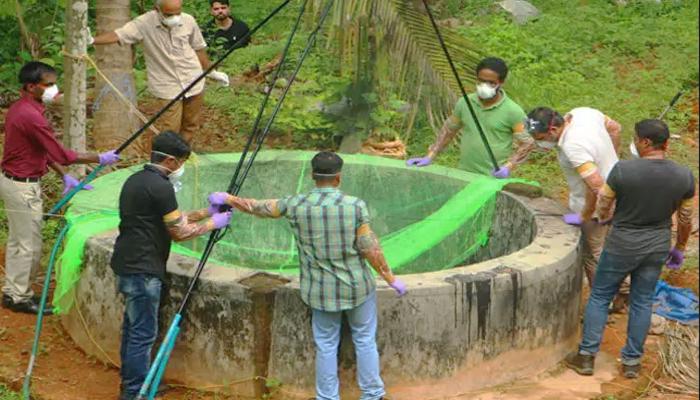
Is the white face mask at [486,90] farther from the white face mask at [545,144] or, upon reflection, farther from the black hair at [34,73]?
the black hair at [34,73]

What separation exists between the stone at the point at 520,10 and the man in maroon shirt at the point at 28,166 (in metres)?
8.96

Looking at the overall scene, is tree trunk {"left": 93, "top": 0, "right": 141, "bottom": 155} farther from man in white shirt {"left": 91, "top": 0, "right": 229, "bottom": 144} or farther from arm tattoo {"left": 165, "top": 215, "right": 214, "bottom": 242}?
arm tattoo {"left": 165, "top": 215, "right": 214, "bottom": 242}

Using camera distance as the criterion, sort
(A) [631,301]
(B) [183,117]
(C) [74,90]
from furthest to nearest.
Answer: (B) [183,117]
(C) [74,90]
(A) [631,301]

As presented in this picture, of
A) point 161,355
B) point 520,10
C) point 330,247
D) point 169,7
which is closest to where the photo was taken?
point 330,247

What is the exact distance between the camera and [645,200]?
232 inches

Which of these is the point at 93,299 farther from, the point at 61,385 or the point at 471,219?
the point at 471,219

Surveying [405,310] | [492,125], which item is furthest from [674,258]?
[405,310]

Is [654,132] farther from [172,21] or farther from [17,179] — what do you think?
[172,21]

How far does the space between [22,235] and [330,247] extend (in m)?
2.91

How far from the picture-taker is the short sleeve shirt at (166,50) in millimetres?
8547

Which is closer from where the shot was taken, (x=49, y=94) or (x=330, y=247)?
(x=330, y=247)

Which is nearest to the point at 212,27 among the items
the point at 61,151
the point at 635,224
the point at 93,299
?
the point at 61,151

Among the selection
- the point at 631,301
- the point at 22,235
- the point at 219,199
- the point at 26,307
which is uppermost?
the point at 219,199

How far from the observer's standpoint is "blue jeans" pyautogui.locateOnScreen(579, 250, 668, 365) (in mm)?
6133
